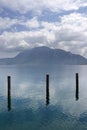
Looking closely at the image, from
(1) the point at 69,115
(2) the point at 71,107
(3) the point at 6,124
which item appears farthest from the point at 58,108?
(3) the point at 6,124

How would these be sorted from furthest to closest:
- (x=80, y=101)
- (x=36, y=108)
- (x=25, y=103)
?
(x=80, y=101) → (x=25, y=103) → (x=36, y=108)

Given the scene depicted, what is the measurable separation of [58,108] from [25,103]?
601 cm

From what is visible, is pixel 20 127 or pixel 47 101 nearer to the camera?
pixel 20 127

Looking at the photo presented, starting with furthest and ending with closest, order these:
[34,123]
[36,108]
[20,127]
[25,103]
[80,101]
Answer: [80,101] → [25,103] → [36,108] → [34,123] → [20,127]

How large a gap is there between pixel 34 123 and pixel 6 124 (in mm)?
3139

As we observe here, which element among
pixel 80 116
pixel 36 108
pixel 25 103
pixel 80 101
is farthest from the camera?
pixel 80 101

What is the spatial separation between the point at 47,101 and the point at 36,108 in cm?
502

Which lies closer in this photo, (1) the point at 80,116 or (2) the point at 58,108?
(1) the point at 80,116

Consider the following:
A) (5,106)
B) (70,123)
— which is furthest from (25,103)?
(70,123)

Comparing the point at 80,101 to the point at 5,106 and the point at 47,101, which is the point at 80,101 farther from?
the point at 5,106

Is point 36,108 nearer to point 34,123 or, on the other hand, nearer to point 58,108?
point 58,108

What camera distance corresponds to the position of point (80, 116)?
31.7 meters

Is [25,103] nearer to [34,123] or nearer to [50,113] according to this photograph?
[50,113]

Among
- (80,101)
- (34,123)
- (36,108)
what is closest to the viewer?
(34,123)
